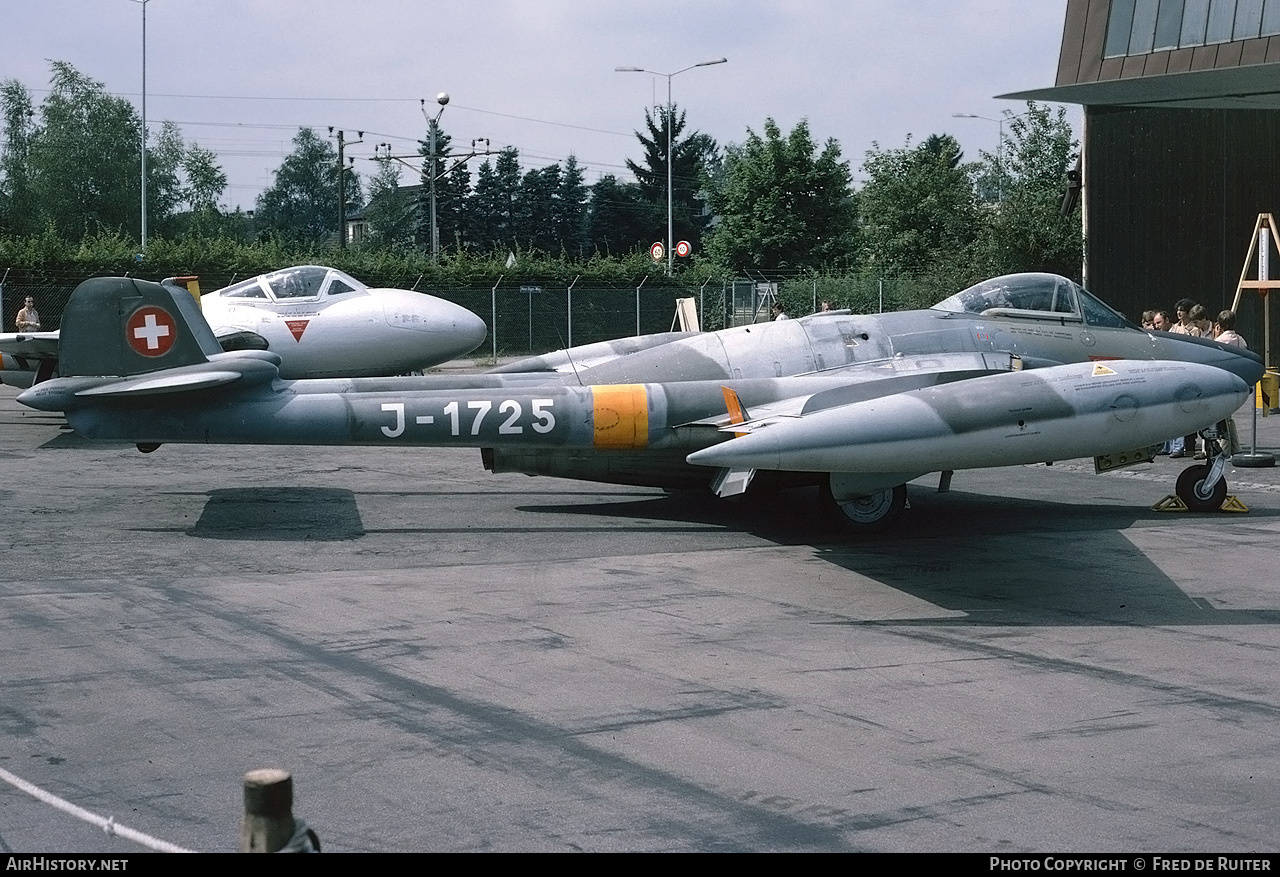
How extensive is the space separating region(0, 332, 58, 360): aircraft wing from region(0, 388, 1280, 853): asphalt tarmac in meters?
8.09

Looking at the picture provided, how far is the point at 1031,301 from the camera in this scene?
1341 cm

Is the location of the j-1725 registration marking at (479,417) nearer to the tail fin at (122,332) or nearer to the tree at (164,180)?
the tail fin at (122,332)

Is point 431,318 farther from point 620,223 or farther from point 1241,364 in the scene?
point 620,223

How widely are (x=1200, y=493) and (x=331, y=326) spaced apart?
41.9 ft

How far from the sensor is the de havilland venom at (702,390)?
1036 centimetres

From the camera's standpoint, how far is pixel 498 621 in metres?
8.69

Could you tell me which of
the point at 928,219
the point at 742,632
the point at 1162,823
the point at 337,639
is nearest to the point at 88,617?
the point at 337,639

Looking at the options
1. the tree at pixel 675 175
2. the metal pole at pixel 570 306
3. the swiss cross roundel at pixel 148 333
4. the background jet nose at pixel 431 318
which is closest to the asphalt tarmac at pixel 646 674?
the swiss cross roundel at pixel 148 333

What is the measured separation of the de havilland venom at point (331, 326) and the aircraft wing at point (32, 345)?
0.02m

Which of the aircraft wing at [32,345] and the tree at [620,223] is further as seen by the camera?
the tree at [620,223]

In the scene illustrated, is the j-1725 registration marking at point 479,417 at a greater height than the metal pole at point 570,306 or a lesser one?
lesser

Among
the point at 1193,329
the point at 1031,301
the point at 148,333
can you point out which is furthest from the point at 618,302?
the point at 148,333

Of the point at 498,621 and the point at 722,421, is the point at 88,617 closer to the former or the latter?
the point at 498,621

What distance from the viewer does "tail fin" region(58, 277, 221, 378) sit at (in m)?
12.3
